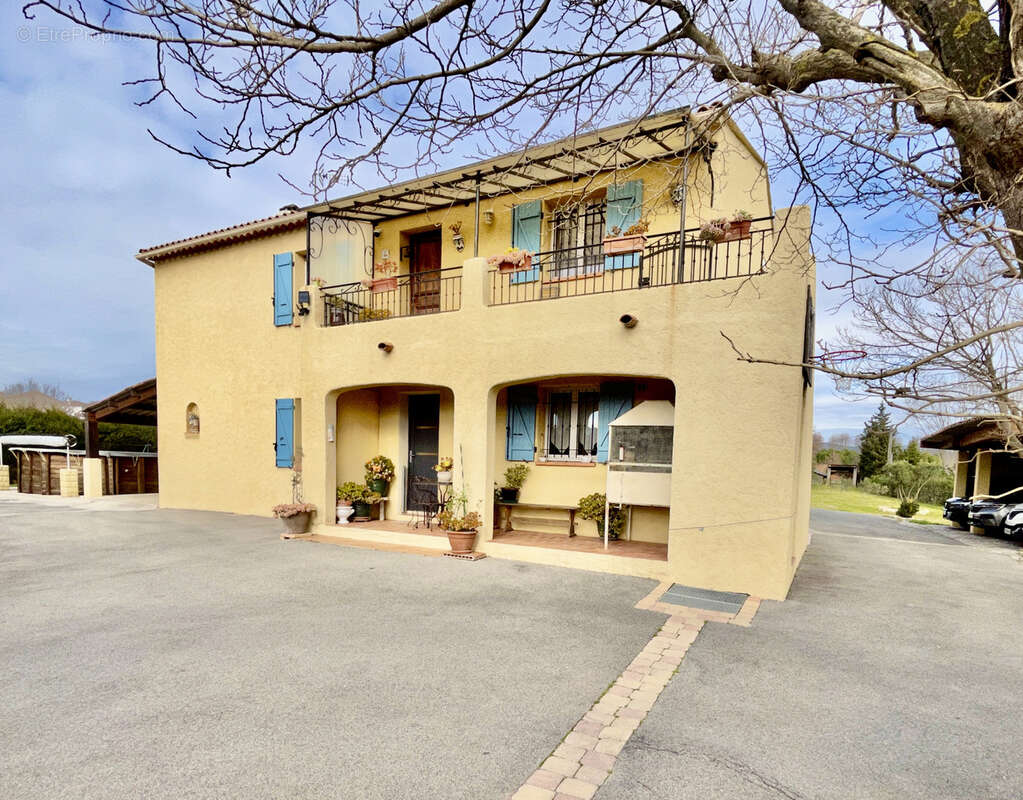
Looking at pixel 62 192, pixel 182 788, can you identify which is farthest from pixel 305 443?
pixel 62 192

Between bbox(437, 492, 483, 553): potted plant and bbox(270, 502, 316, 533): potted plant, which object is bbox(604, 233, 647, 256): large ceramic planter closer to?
bbox(437, 492, 483, 553): potted plant

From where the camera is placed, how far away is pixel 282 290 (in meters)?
11.0

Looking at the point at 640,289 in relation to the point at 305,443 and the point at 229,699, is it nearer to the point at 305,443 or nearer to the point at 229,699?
the point at 229,699

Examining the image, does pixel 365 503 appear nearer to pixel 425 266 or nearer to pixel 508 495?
pixel 508 495

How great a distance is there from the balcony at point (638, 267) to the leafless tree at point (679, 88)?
3.28 metres

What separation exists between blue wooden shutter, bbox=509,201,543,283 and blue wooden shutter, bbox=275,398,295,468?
219 inches

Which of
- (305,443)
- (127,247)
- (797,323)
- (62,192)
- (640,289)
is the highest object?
(62,192)

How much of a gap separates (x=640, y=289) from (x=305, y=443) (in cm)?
714

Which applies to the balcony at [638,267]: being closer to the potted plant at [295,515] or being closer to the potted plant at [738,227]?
the potted plant at [738,227]

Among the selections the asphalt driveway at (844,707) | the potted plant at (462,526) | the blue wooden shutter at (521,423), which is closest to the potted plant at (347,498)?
the potted plant at (462,526)

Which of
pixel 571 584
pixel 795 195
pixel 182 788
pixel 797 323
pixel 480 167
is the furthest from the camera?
pixel 480 167

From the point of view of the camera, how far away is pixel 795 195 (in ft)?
11.4

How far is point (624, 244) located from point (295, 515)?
25.0 feet

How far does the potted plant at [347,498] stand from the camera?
32.9 feet
